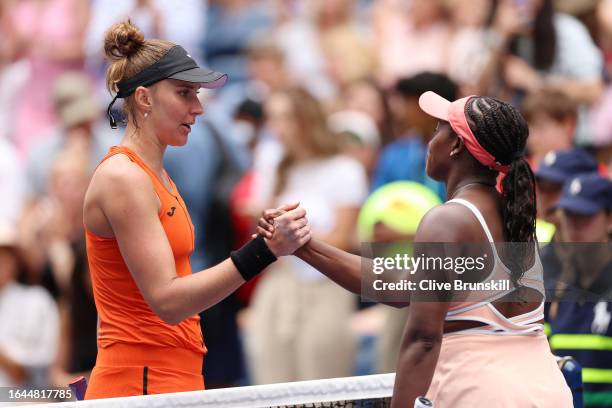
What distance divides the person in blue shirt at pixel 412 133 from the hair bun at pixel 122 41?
139 inches

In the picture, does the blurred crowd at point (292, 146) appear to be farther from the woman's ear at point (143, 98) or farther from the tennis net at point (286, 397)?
the woman's ear at point (143, 98)

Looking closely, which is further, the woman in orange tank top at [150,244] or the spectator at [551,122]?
the spectator at [551,122]

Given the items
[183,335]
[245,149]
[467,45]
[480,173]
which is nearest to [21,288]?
[245,149]

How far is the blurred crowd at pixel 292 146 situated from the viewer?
7637 millimetres

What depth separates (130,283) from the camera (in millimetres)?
3930

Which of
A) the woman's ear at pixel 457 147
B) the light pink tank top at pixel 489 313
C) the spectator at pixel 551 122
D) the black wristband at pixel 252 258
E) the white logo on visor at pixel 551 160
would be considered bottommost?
the light pink tank top at pixel 489 313

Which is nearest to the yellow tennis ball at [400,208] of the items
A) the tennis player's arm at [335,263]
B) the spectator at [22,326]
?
the tennis player's arm at [335,263]

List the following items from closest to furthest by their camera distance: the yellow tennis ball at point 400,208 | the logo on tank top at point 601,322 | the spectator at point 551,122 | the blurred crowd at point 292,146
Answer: the logo on tank top at point 601,322, the yellow tennis ball at point 400,208, the spectator at point 551,122, the blurred crowd at point 292,146

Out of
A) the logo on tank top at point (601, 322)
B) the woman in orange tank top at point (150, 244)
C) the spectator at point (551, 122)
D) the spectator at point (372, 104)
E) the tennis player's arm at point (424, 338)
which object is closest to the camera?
the tennis player's arm at point (424, 338)

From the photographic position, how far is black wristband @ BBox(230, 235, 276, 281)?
3873 millimetres

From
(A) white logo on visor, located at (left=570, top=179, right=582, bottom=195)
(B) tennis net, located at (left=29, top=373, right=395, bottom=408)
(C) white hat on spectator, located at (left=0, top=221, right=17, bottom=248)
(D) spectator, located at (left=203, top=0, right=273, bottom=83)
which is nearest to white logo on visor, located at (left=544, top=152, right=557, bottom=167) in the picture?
(A) white logo on visor, located at (left=570, top=179, right=582, bottom=195)

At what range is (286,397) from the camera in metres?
3.93

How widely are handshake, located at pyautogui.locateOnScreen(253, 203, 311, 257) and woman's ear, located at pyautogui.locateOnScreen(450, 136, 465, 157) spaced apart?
23.9 inches

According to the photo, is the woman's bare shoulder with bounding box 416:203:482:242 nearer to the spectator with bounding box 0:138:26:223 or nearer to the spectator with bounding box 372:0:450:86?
the spectator with bounding box 372:0:450:86
